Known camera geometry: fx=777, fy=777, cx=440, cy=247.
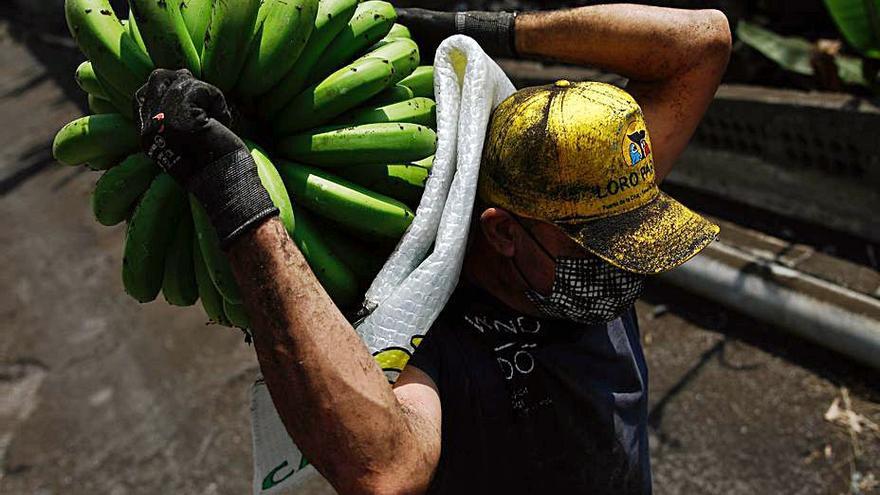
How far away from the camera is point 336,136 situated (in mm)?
1731

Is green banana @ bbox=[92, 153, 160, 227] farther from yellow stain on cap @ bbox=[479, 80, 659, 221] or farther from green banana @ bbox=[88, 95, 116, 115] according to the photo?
yellow stain on cap @ bbox=[479, 80, 659, 221]

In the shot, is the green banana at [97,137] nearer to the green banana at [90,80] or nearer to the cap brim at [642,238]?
the green banana at [90,80]

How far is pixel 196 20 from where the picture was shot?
1706 mm

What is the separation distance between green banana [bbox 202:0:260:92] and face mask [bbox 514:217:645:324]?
0.75m

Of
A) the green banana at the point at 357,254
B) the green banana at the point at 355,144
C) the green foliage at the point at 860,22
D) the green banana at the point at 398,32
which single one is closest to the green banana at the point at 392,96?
the green banana at the point at 355,144

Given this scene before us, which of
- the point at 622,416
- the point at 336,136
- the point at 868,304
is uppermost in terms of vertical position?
the point at 336,136

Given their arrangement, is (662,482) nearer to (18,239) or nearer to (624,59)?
(624,59)

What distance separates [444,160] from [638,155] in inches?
18.2

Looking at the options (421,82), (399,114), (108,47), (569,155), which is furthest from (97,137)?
(569,155)

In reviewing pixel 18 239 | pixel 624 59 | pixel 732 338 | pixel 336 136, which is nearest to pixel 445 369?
pixel 336 136

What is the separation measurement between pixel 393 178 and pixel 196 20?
557 mm

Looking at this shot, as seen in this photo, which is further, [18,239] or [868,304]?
[18,239]

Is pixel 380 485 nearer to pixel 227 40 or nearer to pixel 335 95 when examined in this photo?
pixel 335 95

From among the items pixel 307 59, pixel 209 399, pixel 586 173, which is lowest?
pixel 209 399
